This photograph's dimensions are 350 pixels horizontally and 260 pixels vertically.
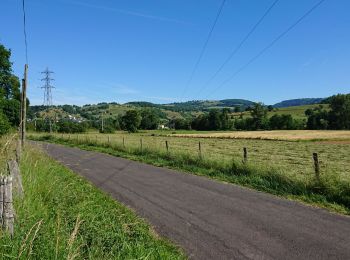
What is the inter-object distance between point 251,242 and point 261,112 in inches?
4863

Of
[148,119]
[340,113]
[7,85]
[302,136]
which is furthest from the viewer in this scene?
[148,119]

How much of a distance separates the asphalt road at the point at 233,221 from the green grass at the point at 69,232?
650 mm

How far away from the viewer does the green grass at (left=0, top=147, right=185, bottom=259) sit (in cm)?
395

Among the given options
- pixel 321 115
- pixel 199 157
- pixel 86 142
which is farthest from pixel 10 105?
pixel 321 115

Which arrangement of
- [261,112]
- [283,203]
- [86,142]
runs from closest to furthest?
[283,203] < [86,142] < [261,112]

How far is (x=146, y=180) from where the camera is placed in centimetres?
1440

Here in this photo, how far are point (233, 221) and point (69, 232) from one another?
401cm

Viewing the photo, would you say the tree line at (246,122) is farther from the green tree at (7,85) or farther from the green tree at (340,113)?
the green tree at (7,85)

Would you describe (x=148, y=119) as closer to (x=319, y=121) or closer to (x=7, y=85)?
(x=319, y=121)

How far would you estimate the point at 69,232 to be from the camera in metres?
5.33

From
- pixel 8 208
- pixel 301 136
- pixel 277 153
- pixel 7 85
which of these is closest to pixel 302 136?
pixel 301 136

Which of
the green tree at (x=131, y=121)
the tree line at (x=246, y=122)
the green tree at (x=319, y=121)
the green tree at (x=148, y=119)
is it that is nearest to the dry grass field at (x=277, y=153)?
the green tree at (x=319, y=121)

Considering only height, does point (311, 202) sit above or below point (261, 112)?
below

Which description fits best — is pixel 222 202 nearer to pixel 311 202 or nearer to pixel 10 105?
pixel 311 202
